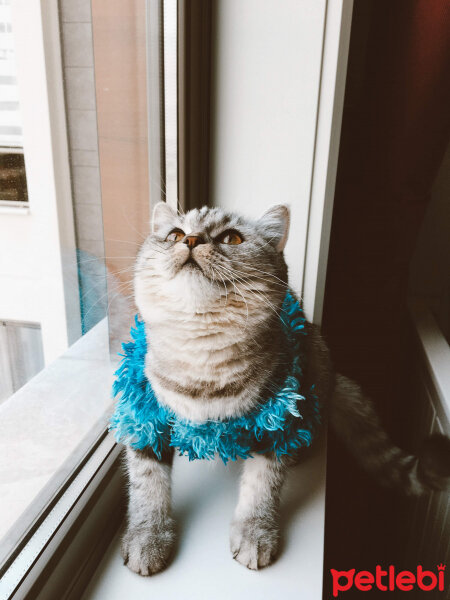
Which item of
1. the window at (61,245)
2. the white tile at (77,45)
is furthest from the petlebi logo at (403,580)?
the white tile at (77,45)

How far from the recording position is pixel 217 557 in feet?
2.11

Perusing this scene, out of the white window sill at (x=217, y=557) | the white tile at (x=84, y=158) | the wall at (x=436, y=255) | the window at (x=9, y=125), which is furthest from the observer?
the wall at (x=436, y=255)

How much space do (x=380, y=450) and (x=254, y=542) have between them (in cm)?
39

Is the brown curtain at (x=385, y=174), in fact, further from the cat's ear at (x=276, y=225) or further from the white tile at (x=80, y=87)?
the white tile at (x=80, y=87)

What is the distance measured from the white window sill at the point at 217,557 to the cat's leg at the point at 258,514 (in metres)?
0.02

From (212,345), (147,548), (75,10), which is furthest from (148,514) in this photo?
(75,10)

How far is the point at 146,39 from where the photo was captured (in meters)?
0.80

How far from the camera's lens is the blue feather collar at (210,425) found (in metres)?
0.64

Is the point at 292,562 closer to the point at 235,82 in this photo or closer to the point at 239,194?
the point at 239,194

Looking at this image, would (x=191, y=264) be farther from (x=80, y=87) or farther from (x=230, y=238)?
(x=80, y=87)

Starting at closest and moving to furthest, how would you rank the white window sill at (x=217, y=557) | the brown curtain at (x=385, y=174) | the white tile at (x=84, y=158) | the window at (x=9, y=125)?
the window at (x=9, y=125) → the white window sill at (x=217, y=557) → the white tile at (x=84, y=158) → the brown curtain at (x=385, y=174)

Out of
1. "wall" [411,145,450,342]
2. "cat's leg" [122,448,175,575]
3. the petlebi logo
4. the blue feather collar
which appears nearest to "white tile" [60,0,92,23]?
the blue feather collar

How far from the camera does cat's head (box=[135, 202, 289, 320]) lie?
613 millimetres

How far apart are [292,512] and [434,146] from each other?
97cm
